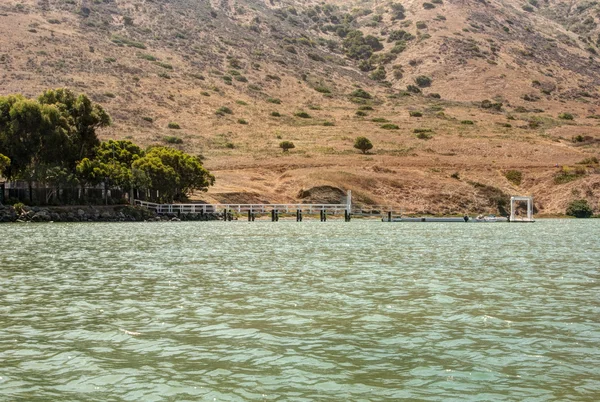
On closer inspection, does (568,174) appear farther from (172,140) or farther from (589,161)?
(172,140)

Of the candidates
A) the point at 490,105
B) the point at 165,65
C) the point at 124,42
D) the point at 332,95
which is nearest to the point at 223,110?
the point at 165,65

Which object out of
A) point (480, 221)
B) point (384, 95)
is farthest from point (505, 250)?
point (384, 95)

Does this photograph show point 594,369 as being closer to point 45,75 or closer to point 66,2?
point 45,75

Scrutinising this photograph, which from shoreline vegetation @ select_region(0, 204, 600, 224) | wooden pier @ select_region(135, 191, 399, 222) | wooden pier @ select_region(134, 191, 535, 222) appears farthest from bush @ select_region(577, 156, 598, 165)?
shoreline vegetation @ select_region(0, 204, 600, 224)

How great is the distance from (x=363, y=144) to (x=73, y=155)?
47.9 m

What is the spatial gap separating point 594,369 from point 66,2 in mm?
167886

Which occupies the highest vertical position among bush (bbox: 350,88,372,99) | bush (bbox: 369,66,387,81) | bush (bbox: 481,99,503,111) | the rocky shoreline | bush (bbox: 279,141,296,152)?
bush (bbox: 369,66,387,81)

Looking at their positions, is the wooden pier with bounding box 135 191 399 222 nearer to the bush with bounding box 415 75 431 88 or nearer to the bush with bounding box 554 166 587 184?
the bush with bounding box 554 166 587 184

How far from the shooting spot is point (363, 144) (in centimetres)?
10688

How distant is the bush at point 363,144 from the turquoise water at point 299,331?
79893 millimetres

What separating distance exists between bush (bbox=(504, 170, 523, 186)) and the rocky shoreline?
45.8 m

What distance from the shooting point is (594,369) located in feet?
35.4

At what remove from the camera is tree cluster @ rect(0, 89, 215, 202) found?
67.1 m

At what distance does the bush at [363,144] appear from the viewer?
106812 mm
